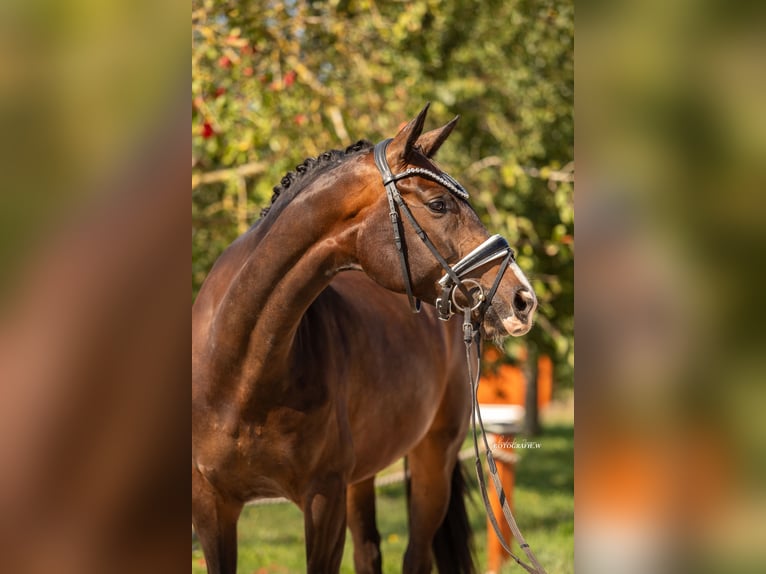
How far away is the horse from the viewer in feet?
8.22

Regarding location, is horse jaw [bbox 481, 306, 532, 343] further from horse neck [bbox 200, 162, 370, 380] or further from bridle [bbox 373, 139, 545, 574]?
horse neck [bbox 200, 162, 370, 380]

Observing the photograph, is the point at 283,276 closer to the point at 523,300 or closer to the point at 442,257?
the point at 442,257

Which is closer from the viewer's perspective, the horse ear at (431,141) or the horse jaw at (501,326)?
the horse jaw at (501,326)

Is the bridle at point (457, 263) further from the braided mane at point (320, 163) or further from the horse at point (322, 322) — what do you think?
the braided mane at point (320, 163)

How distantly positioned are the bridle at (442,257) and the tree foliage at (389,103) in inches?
111

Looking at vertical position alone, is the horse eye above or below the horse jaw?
above

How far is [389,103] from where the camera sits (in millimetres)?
6645

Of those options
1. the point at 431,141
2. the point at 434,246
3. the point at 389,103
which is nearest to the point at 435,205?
the point at 434,246

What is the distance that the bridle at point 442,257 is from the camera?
2396 mm
